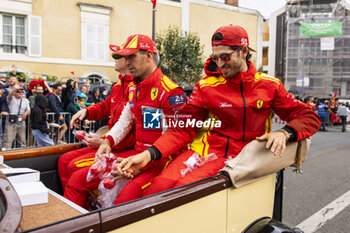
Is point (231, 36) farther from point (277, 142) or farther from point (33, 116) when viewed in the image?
point (33, 116)

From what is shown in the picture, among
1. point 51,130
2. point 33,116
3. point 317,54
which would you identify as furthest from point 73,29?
point 317,54

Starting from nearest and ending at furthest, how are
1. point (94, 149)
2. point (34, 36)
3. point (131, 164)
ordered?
point (131, 164)
point (94, 149)
point (34, 36)

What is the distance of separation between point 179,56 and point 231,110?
56.9 feet

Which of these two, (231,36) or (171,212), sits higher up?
(231,36)

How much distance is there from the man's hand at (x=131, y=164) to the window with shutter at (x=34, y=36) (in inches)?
653

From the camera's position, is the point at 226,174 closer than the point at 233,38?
Yes

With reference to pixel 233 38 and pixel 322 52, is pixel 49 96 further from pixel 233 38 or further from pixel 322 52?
pixel 322 52

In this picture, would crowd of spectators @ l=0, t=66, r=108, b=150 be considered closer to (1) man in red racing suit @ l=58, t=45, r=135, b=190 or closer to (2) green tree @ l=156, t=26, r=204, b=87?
(1) man in red racing suit @ l=58, t=45, r=135, b=190

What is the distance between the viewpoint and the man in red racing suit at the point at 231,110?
215 centimetres

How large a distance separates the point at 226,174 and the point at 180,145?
518 mm

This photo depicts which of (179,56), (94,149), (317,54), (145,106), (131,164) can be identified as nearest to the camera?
Answer: (131,164)

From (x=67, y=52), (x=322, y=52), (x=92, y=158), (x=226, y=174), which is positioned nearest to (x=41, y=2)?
(x=67, y=52)

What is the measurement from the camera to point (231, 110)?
224 cm

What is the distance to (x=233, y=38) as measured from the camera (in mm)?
2221
